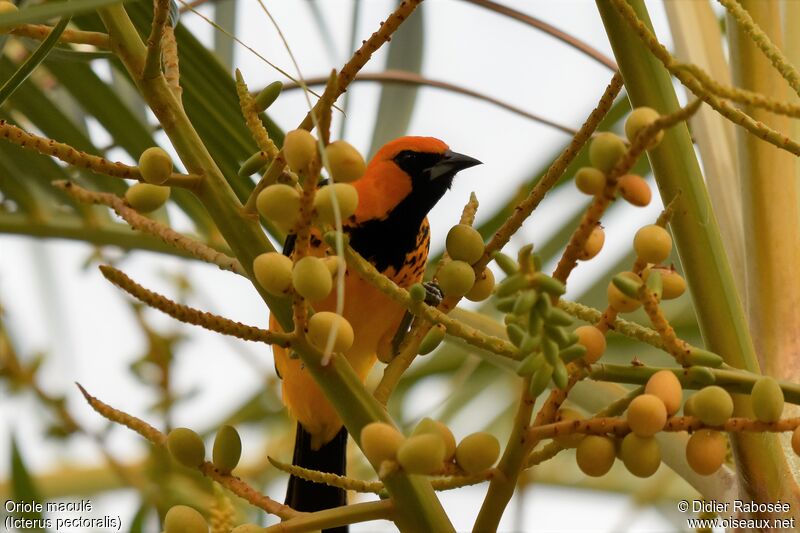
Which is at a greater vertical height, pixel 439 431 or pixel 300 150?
pixel 300 150

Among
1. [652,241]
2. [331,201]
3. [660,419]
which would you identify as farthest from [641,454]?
[331,201]

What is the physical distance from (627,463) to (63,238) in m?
1.14

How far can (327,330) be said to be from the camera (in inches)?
26.1

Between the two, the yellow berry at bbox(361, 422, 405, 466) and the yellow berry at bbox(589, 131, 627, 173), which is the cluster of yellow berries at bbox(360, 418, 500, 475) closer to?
the yellow berry at bbox(361, 422, 405, 466)

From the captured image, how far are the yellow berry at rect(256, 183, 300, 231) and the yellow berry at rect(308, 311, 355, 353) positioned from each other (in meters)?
0.07

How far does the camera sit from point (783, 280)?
1057 millimetres

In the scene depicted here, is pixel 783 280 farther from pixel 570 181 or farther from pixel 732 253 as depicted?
pixel 570 181

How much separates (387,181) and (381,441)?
1.45 m

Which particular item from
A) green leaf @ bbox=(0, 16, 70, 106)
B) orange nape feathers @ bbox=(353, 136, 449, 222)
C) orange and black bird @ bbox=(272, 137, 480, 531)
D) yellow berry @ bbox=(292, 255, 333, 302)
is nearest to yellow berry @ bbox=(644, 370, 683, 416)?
yellow berry @ bbox=(292, 255, 333, 302)

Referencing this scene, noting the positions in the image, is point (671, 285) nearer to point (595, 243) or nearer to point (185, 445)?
point (595, 243)

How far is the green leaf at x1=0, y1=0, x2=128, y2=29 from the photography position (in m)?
0.57

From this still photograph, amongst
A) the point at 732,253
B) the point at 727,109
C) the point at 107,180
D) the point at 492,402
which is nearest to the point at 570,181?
the point at 492,402

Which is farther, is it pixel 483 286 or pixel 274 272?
pixel 483 286

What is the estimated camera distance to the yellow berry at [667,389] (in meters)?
0.63
